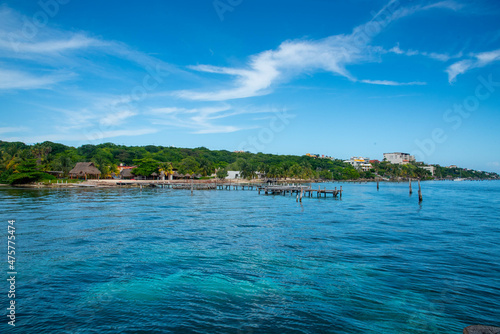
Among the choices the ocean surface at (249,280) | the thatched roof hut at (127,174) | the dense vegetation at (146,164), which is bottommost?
the ocean surface at (249,280)

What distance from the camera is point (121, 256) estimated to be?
13773 millimetres

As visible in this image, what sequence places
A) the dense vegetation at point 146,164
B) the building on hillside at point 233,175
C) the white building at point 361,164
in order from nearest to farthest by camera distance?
the dense vegetation at point 146,164
the building on hillside at point 233,175
the white building at point 361,164

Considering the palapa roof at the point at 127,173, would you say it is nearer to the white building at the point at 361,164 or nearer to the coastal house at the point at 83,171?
the coastal house at the point at 83,171

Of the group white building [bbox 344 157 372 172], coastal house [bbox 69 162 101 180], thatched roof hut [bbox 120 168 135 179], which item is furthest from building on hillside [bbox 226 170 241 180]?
white building [bbox 344 157 372 172]

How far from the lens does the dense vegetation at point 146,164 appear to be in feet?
223

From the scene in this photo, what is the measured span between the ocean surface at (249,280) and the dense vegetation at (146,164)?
6039 cm

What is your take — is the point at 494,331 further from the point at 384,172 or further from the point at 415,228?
the point at 384,172

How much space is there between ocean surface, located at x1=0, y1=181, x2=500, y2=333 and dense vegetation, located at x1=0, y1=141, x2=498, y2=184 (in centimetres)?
6039

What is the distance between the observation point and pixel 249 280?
10852 millimetres

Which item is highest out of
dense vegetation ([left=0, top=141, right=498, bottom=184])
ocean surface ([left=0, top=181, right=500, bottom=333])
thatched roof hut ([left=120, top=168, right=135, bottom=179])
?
dense vegetation ([left=0, top=141, right=498, bottom=184])

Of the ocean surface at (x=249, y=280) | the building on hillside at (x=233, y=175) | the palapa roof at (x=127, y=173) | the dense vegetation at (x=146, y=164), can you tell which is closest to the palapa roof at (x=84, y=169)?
the dense vegetation at (x=146, y=164)

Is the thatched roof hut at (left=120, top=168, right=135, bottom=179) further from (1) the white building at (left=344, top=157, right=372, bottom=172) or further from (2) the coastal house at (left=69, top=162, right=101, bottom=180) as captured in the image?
(1) the white building at (left=344, top=157, right=372, bottom=172)

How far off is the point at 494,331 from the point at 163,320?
7.25 meters

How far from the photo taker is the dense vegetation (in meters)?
67.9
